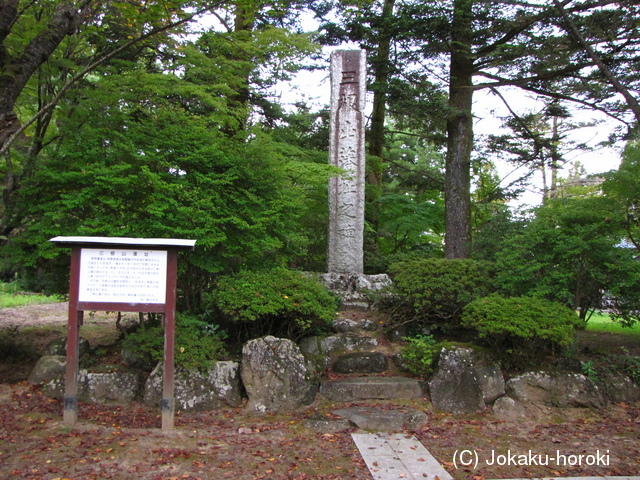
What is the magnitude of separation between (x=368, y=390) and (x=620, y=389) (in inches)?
113

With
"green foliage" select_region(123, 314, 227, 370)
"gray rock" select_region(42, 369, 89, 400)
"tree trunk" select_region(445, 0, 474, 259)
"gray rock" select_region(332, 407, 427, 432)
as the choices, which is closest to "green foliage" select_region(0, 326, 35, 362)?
"gray rock" select_region(42, 369, 89, 400)

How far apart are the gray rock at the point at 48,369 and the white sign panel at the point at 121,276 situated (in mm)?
1366

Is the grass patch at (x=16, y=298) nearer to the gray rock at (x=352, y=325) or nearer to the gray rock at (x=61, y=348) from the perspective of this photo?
the gray rock at (x=61, y=348)

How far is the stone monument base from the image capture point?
23.7 feet

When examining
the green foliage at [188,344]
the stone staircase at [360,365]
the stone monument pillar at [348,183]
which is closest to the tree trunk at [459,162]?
the stone monument pillar at [348,183]

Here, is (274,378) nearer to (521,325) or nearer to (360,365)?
(360,365)

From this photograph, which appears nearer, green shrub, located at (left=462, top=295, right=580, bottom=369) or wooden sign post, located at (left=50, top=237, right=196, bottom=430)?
wooden sign post, located at (left=50, top=237, right=196, bottom=430)

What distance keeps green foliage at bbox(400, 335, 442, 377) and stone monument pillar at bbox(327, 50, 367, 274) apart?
122 inches

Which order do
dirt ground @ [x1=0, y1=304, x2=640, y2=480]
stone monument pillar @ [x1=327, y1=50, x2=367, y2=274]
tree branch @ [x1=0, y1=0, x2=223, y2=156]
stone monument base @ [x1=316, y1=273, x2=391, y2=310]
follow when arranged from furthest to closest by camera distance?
1. stone monument pillar @ [x1=327, y1=50, x2=367, y2=274]
2. stone monument base @ [x1=316, y1=273, x2=391, y2=310]
3. tree branch @ [x1=0, y1=0, x2=223, y2=156]
4. dirt ground @ [x1=0, y1=304, x2=640, y2=480]

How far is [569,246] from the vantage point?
18.1 ft

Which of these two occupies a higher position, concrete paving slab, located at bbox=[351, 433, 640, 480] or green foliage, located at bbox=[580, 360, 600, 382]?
green foliage, located at bbox=[580, 360, 600, 382]

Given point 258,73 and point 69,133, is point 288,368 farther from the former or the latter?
point 258,73

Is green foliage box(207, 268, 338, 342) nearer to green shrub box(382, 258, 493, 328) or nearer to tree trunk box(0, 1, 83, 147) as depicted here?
green shrub box(382, 258, 493, 328)

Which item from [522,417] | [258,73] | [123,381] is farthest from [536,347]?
[258,73]
